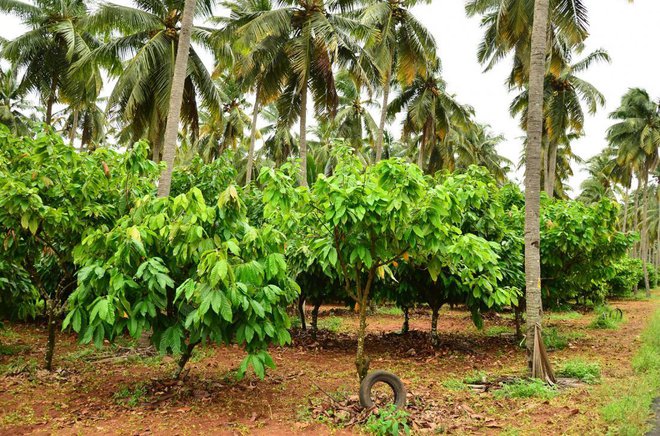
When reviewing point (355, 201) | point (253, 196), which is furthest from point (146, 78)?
point (355, 201)

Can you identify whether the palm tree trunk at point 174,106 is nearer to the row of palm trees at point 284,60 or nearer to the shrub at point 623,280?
the row of palm trees at point 284,60

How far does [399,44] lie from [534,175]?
37.5 ft

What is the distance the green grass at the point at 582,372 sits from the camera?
780 centimetres

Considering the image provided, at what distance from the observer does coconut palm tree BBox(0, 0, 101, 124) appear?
16.8 meters

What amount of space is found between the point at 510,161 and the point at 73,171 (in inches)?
1475

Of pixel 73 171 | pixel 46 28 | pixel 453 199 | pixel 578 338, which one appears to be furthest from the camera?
pixel 46 28

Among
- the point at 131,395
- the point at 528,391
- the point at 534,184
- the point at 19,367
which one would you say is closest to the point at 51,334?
the point at 19,367

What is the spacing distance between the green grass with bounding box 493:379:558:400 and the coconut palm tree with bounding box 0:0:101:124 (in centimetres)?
1604

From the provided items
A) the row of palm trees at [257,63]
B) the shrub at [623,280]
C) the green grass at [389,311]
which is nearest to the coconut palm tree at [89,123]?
the row of palm trees at [257,63]

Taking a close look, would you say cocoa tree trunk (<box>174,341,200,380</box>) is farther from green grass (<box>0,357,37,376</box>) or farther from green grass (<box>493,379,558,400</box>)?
green grass (<box>493,379,558,400</box>)

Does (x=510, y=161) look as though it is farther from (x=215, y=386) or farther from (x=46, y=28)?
(x=215, y=386)

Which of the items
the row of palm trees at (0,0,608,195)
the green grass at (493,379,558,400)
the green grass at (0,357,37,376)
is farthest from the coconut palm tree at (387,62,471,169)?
the green grass at (0,357,37,376)

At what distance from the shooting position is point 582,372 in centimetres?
800

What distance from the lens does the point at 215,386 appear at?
6.80 metres
